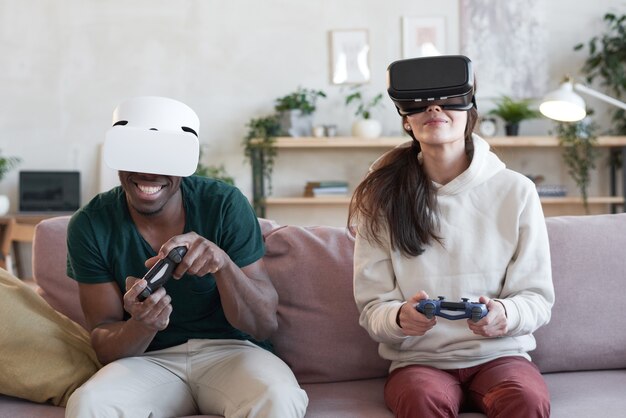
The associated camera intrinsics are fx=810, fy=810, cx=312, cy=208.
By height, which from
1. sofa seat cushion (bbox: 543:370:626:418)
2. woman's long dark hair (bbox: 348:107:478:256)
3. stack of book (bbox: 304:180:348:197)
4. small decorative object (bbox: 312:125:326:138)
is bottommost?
sofa seat cushion (bbox: 543:370:626:418)

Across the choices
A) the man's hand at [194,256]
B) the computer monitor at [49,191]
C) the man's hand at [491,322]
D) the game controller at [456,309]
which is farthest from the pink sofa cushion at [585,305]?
the computer monitor at [49,191]

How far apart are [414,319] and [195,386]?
0.58 meters

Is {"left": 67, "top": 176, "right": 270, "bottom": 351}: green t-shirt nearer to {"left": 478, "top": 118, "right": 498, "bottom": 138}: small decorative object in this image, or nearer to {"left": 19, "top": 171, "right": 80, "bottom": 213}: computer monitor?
{"left": 478, "top": 118, "right": 498, "bottom": 138}: small decorative object

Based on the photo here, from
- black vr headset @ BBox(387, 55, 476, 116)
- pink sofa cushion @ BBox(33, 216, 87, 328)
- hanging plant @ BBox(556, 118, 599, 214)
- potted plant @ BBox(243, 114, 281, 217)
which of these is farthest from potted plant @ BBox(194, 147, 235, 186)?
black vr headset @ BBox(387, 55, 476, 116)

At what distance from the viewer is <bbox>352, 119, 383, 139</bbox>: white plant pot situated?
5.76m

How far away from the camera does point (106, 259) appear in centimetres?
204

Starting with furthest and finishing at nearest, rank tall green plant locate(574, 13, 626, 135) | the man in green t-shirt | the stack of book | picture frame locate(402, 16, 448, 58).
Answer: picture frame locate(402, 16, 448, 58) → the stack of book → tall green plant locate(574, 13, 626, 135) → the man in green t-shirt

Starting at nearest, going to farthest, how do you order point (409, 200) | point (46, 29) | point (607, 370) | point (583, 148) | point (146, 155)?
point (146, 155), point (409, 200), point (607, 370), point (583, 148), point (46, 29)

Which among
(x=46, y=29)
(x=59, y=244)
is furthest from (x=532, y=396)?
(x=46, y=29)

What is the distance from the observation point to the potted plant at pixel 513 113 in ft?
18.6

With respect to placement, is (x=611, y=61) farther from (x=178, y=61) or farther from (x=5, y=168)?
(x=5, y=168)

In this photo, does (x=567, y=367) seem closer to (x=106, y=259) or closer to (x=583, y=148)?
(x=106, y=259)

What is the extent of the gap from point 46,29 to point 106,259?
464cm

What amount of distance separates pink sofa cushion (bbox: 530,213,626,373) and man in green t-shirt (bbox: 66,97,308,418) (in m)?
0.73
